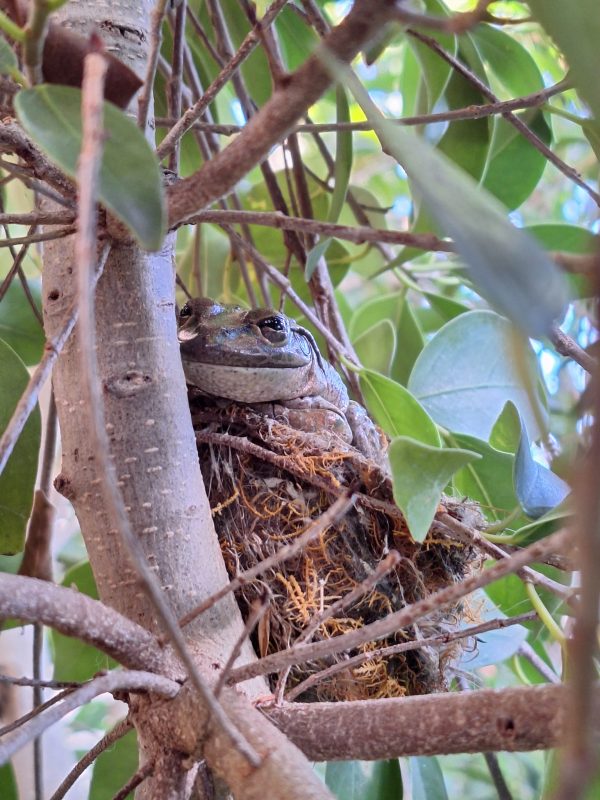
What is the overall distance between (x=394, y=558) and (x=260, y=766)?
159mm

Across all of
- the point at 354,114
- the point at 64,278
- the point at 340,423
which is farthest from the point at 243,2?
the point at 354,114

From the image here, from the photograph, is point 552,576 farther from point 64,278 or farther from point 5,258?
→ point 5,258

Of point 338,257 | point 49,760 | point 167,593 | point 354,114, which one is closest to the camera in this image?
point 167,593

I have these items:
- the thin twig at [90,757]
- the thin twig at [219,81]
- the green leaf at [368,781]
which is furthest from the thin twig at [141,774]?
the thin twig at [219,81]

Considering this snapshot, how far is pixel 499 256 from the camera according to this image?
0.33 meters

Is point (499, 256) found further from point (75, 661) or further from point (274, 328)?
point (75, 661)

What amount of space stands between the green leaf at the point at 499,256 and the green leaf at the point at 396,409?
606 millimetres

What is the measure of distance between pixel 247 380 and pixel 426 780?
2.04 ft

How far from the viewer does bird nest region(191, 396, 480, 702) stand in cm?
91

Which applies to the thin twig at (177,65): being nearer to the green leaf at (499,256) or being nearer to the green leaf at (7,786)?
the green leaf at (499,256)

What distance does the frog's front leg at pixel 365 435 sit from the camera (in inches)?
46.4

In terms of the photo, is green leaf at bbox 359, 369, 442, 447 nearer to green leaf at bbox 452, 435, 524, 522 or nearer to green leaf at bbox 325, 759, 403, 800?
green leaf at bbox 452, 435, 524, 522

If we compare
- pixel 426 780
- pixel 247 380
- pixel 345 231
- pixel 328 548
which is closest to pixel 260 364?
pixel 247 380

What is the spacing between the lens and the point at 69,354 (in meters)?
0.73
